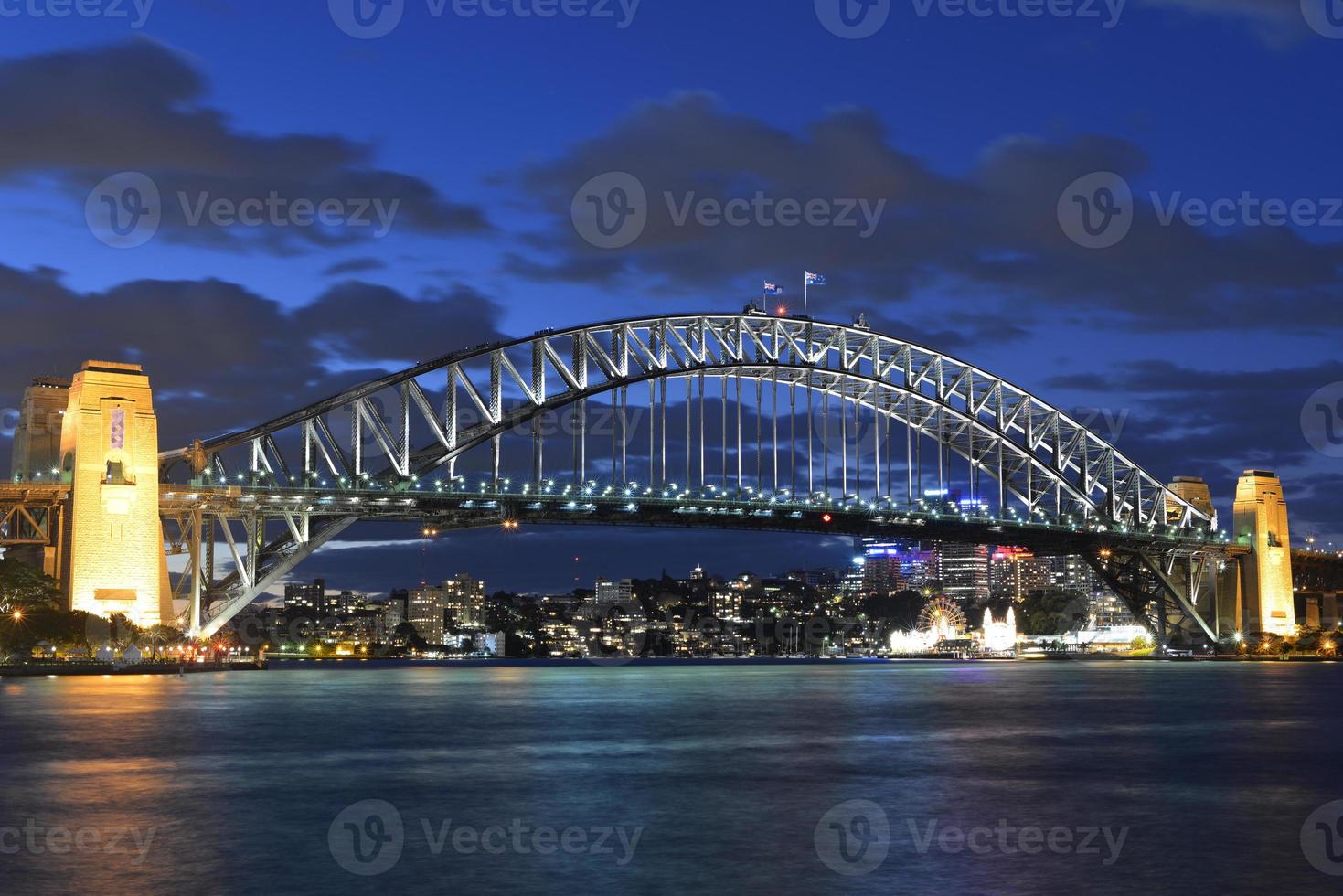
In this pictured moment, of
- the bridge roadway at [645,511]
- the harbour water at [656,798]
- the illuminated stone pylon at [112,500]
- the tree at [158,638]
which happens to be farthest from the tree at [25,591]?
the harbour water at [656,798]

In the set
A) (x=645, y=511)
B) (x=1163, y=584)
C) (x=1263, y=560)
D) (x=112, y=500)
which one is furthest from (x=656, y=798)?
(x=1263, y=560)

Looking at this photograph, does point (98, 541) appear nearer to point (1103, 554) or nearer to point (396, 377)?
point (396, 377)

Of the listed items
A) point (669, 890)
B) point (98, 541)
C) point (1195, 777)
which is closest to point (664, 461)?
point (98, 541)

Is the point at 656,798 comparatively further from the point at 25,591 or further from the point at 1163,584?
the point at 1163,584

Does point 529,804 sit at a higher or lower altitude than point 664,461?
lower

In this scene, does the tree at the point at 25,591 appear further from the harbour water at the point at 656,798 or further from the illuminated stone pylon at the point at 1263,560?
the illuminated stone pylon at the point at 1263,560

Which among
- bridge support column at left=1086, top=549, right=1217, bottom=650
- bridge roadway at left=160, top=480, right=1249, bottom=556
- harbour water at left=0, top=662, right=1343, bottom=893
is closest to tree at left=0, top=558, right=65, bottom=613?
bridge roadway at left=160, top=480, right=1249, bottom=556
